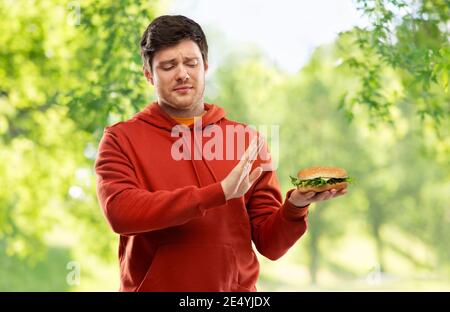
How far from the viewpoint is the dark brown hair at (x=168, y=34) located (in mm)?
1919

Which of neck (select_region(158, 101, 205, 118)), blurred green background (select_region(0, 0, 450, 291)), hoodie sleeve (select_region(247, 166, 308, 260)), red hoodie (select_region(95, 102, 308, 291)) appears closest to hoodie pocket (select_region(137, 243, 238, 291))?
red hoodie (select_region(95, 102, 308, 291))

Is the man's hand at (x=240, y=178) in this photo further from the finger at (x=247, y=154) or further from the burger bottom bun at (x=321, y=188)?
the burger bottom bun at (x=321, y=188)

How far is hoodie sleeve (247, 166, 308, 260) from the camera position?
1.93m

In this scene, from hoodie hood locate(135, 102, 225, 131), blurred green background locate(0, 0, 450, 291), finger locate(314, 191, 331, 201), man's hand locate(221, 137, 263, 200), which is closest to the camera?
man's hand locate(221, 137, 263, 200)

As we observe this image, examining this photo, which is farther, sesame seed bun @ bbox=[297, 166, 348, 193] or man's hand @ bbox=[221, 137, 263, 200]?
sesame seed bun @ bbox=[297, 166, 348, 193]

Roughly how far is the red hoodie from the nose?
13 cm

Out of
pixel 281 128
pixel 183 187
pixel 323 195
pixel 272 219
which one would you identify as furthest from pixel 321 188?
pixel 281 128

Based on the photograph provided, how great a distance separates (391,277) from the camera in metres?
16.8

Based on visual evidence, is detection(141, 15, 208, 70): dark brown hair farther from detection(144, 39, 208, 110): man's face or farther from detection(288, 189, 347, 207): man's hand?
detection(288, 189, 347, 207): man's hand

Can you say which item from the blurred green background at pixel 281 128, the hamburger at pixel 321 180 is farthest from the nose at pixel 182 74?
the blurred green background at pixel 281 128

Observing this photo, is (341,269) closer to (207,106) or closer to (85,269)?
(85,269)

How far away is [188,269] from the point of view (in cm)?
188
